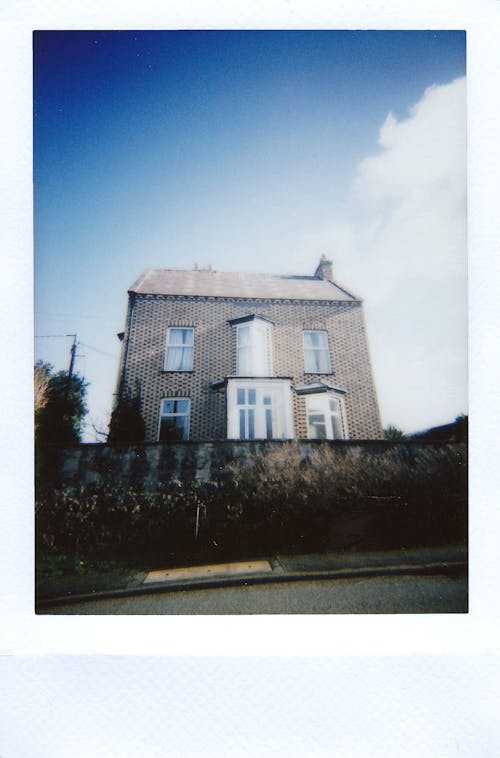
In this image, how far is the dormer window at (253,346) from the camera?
392 centimetres

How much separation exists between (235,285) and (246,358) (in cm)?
83

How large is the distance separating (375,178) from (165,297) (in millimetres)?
2655

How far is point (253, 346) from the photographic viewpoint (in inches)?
159

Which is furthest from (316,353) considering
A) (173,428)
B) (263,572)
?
(263,572)

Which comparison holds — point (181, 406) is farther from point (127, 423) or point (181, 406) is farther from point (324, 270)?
point (324, 270)

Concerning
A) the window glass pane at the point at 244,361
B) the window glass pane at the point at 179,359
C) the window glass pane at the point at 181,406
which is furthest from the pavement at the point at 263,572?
the window glass pane at the point at 179,359

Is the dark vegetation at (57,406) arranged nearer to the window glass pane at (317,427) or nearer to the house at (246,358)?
the house at (246,358)

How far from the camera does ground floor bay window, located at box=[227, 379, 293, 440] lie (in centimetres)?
347

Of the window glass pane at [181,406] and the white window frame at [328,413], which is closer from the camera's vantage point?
the white window frame at [328,413]

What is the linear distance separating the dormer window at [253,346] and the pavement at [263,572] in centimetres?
195
